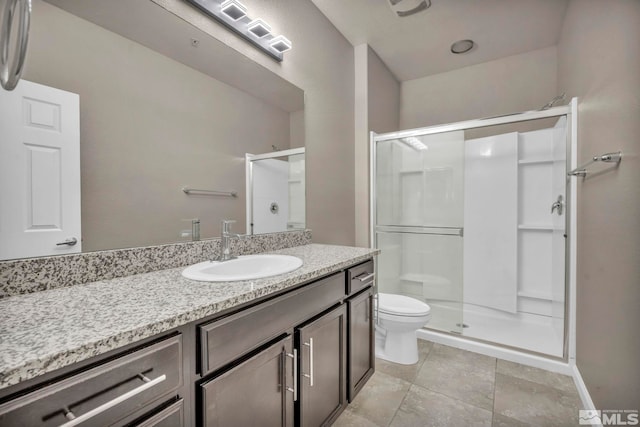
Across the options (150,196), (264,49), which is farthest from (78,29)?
(264,49)

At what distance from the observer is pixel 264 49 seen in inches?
64.7

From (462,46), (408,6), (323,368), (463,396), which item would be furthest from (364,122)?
(463,396)

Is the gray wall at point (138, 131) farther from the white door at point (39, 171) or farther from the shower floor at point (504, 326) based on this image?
the shower floor at point (504, 326)

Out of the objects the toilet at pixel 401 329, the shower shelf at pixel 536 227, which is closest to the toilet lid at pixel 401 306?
the toilet at pixel 401 329

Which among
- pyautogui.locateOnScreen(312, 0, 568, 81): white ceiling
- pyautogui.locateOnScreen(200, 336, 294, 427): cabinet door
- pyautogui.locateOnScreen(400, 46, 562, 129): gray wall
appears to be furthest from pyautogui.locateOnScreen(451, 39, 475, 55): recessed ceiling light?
pyautogui.locateOnScreen(200, 336, 294, 427): cabinet door

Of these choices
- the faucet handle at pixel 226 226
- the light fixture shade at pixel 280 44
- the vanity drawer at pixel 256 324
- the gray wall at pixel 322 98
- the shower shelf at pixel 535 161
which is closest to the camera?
the vanity drawer at pixel 256 324

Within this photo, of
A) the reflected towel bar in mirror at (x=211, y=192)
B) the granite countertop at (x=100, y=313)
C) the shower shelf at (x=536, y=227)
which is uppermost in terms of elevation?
the reflected towel bar in mirror at (x=211, y=192)

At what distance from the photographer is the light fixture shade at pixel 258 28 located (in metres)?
1.54

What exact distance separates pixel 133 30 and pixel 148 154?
1.55ft

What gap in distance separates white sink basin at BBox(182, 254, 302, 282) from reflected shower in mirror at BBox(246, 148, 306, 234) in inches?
9.1

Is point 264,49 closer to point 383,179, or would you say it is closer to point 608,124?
point 383,179

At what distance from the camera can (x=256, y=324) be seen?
911 mm

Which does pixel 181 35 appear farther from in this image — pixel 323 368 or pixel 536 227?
pixel 536 227

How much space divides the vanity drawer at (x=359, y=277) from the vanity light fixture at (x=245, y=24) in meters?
1.37
